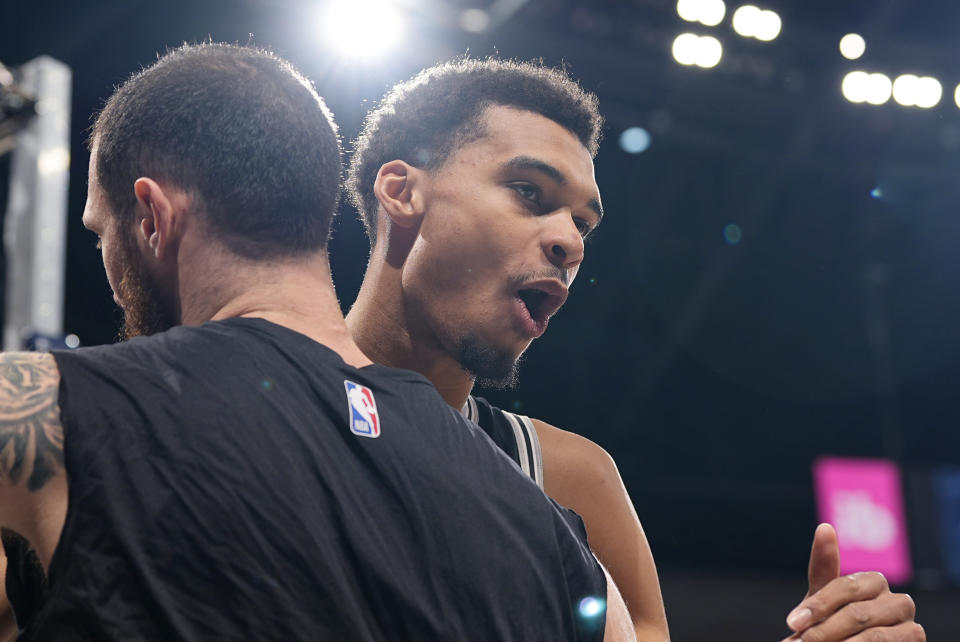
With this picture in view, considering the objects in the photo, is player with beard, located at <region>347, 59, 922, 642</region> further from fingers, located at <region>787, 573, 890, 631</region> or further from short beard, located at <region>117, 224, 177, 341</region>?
short beard, located at <region>117, 224, 177, 341</region>

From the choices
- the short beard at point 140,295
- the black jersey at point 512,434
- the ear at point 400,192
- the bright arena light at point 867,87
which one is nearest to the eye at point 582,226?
the ear at point 400,192

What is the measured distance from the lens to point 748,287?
879cm

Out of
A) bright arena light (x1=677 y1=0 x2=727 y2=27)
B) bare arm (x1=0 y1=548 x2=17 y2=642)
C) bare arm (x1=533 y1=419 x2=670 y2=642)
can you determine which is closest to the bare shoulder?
bare arm (x1=533 y1=419 x2=670 y2=642)

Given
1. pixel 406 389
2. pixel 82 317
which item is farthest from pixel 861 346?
pixel 406 389

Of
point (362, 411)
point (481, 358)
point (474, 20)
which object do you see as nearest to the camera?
point (362, 411)

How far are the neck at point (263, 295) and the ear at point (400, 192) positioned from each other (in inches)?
39.1

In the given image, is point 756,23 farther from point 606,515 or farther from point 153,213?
point 153,213

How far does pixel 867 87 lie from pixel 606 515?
5064mm

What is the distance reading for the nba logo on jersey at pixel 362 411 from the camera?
1.07m

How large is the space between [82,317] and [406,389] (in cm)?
574

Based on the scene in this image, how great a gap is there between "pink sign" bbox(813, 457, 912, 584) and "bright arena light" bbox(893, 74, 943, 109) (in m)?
3.25

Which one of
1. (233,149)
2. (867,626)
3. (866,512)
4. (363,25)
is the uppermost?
(363,25)

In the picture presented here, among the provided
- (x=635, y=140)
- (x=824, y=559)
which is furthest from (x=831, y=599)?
(x=635, y=140)

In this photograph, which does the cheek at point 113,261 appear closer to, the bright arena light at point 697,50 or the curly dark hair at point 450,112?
the curly dark hair at point 450,112
